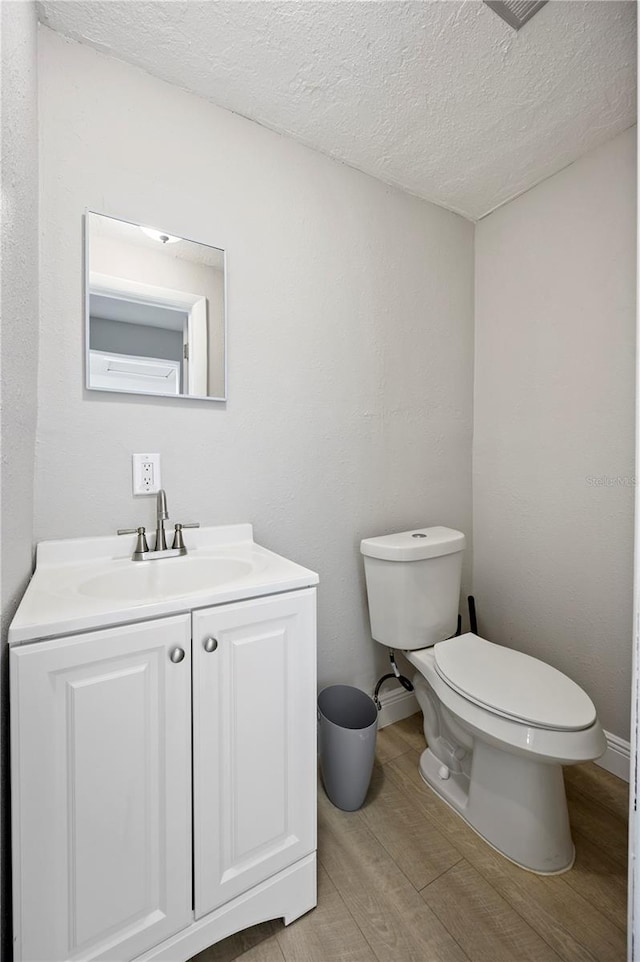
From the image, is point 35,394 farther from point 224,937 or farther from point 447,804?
point 447,804

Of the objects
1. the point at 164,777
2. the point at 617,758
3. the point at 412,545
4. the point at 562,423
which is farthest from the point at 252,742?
the point at 562,423

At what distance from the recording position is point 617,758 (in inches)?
58.4

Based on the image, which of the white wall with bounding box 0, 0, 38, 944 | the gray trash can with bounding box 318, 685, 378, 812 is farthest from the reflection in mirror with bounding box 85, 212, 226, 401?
the gray trash can with bounding box 318, 685, 378, 812

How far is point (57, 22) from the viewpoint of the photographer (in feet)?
3.53

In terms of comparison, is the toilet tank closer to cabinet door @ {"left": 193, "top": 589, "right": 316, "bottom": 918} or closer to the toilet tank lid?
the toilet tank lid

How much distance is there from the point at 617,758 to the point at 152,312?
2228mm

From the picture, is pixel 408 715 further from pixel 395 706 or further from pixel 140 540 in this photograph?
pixel 140 540

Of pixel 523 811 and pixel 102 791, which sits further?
pixel 523 811

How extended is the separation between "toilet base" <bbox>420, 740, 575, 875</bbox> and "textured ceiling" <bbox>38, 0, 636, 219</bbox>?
6.55 feet

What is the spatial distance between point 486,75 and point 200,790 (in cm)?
207

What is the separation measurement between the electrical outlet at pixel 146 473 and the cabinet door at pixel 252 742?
1.76 feet

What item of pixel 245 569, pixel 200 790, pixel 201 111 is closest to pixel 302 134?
pixel 201 111

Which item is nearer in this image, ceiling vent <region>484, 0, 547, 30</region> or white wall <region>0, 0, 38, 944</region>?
white wall <region>0, 0, 38, 944</region>

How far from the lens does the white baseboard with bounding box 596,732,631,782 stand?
146 centimetres
